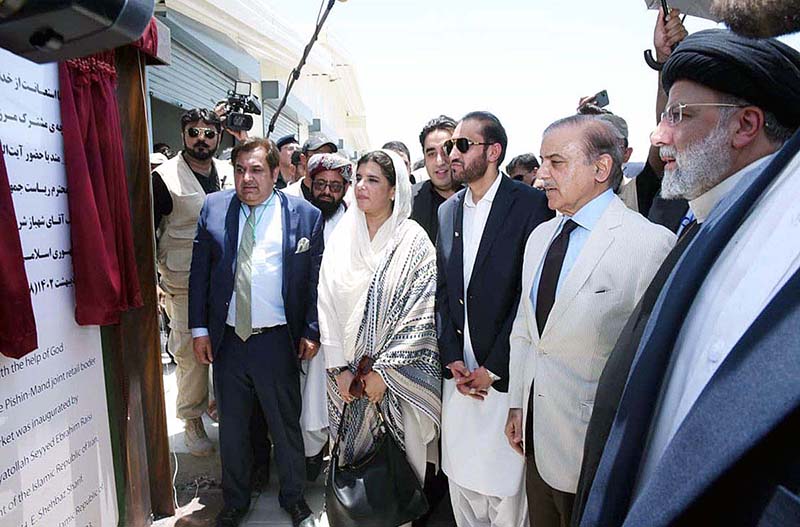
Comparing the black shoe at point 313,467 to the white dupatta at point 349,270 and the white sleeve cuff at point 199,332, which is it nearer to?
the white dupatta at point 349,270

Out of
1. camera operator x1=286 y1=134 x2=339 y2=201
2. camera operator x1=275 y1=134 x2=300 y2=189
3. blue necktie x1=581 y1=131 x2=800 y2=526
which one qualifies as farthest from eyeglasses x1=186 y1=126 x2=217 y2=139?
blue necktie x1=581 y1=131 x2=800 y2=526

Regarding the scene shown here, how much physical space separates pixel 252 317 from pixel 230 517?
1022mm

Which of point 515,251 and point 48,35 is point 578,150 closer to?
point 515,251

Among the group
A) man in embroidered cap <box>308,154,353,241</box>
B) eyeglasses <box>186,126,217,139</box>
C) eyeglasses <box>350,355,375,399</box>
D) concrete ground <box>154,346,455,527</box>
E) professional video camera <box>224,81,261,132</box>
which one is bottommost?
concrete ground <box>154,346,455,527</box>

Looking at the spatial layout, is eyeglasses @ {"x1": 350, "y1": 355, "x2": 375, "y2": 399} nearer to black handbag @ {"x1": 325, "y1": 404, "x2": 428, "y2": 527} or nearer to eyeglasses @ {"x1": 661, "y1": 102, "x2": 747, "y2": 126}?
black handbag @ {"x1": 325, "y1": 404, "x2": 428, "y2": 527}

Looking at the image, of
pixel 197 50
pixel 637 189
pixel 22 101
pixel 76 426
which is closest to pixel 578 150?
pixel 637 189

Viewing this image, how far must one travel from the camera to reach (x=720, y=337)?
693mm

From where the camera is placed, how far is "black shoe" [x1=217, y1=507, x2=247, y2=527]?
2645mm

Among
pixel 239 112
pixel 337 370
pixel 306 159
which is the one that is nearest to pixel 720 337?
pixel 337 370

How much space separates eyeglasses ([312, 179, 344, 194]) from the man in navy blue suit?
649 millimetres

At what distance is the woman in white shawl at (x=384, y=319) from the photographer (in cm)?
243

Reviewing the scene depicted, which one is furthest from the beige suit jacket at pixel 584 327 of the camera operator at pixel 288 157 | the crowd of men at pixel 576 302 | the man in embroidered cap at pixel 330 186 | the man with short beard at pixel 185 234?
the camera operator at pixel 288 157

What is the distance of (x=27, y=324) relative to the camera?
4.54 ft

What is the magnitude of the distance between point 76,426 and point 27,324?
0.53m
